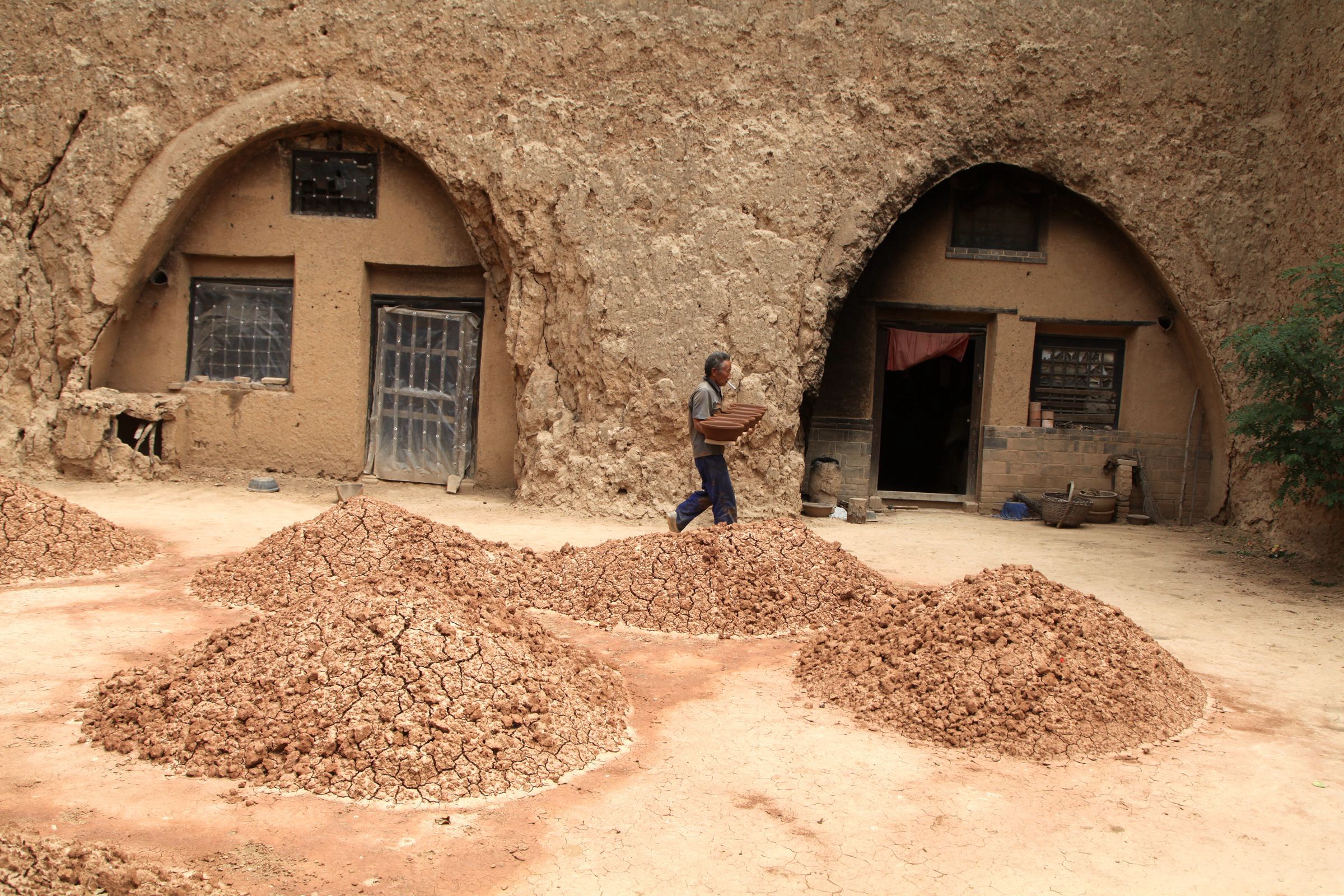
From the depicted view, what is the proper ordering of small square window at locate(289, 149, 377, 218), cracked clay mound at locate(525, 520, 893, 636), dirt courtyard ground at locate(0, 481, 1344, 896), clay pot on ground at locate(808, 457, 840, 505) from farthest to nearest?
1. small square window at locate(289, 149, 377, 218)
2. clay pot on ground at locate(808, 457, 840, 505)
3. cracked clay mound at locate(525, 520, 893, 636)
4. dirt courtyard ground at locate(0, 481, 1344, 896)

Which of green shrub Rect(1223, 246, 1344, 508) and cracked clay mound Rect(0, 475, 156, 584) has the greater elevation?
green shrub Rect(1223, 246, 1344, 508)

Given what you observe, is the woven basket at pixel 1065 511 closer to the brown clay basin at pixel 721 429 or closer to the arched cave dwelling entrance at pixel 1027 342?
the arched cave dwelling entrance at pixel 1027 342

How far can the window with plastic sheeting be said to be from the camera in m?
10.6

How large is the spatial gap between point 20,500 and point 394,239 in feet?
15.3

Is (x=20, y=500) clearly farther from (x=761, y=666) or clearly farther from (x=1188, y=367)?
(x=1188, y=367)

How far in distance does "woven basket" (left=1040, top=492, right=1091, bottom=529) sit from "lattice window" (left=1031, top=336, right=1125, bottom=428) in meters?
1.04

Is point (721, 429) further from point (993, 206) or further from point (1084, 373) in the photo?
point (1084, 373)

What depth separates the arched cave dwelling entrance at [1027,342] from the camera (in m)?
10.5

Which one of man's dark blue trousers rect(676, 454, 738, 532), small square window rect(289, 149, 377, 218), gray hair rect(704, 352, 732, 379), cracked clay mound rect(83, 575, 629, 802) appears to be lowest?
cracked clay mound rect(83, 575, 629, 802)

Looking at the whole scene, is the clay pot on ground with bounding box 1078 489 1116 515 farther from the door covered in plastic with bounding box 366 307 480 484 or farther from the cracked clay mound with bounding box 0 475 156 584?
the cracked clay mound with bounding box 0 475 156 584

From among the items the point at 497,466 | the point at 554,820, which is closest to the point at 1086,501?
the point at 497,466

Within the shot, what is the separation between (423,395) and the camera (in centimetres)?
1061

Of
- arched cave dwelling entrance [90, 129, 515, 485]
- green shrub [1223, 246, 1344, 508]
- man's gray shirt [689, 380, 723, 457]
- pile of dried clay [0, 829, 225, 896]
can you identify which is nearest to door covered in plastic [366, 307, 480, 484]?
arched cave dwelling entrance [90, 129, 515, 485]

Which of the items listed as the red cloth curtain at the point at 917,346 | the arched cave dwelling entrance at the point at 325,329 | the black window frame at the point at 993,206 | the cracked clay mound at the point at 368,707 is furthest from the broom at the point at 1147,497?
the cracked clay mound at the point at 368,707
